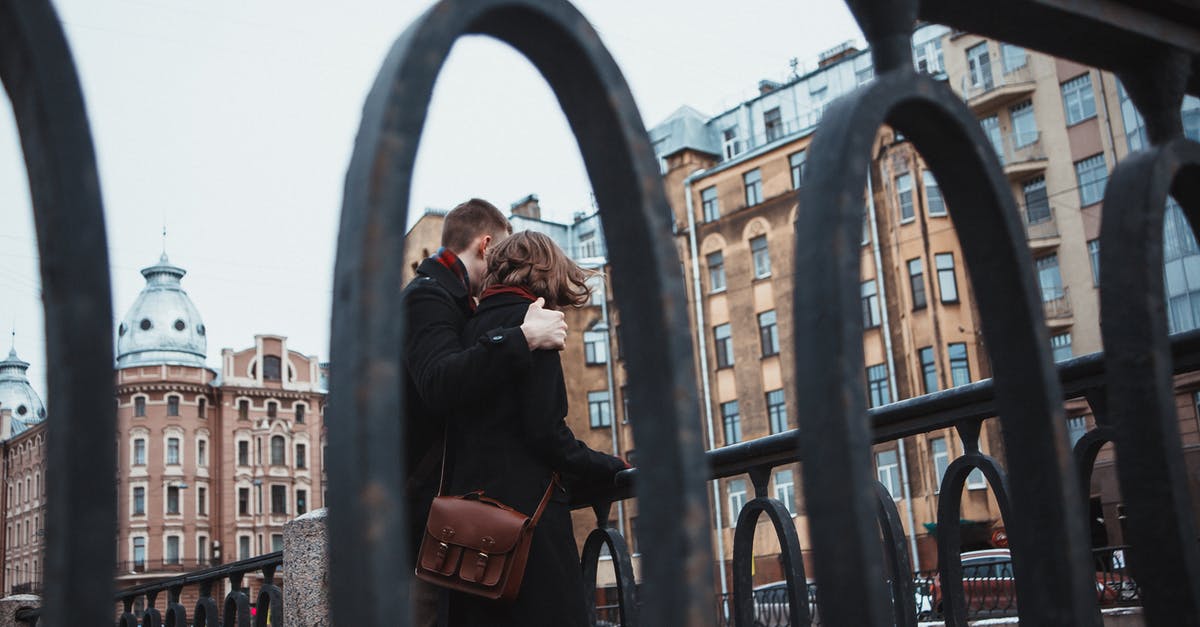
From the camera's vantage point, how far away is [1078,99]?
2934 centimetres

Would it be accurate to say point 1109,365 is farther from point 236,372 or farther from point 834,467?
point 236,372

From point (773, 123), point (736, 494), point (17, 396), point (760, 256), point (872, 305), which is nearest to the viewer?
point (872, 305)

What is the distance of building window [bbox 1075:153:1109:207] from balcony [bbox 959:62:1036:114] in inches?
99.1

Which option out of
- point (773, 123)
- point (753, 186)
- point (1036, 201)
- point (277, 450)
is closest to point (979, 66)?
point (1036, 201)

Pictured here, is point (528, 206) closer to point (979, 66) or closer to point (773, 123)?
point (773, 123)

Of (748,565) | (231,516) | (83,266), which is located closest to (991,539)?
(748,565)

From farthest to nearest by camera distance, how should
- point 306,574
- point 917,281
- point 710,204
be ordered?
point 710,204, point 917,281, point 306,574

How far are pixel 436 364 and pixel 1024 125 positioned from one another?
31.1 m

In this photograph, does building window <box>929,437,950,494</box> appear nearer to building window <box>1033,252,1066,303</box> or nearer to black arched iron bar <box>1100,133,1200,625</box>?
building window <box>1033,252,1066,303</box>

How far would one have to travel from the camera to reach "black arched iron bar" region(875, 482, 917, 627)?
2.28 metres

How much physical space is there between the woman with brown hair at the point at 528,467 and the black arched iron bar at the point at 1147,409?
142 cm

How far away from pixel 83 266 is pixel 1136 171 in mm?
A: 888

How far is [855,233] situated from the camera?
32.1 inches

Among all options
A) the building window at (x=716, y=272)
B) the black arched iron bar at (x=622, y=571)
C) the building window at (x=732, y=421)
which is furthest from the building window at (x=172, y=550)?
the black arched iron bar at (x=622, y=571)
